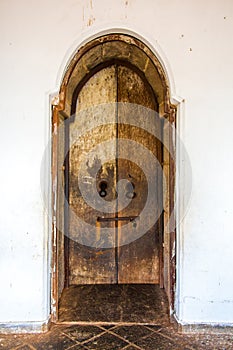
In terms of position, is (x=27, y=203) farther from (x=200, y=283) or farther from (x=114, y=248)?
(x=200, y=283)

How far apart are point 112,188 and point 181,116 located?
1.05m

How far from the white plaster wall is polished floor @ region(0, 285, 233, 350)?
151 millimetres

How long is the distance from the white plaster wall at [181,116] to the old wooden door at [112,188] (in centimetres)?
77

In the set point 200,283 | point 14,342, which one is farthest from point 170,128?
point 14,342

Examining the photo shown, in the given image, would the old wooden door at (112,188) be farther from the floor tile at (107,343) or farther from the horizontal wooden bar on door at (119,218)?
the floor tile at (107,343)

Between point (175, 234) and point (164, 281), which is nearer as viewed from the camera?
point (175, 234)

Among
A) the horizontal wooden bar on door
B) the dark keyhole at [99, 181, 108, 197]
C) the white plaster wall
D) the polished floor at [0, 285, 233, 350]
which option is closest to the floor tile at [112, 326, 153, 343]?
the polished floor at [0, 285, 233, 350]

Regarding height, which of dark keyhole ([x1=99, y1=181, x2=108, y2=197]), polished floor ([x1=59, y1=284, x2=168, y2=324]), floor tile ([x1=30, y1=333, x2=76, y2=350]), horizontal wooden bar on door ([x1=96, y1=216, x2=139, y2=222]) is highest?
dark keyhole ([x1=99, y1=181, x2=108, y2=197])

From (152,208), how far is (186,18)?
158 centimetres

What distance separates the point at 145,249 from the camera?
9.86ft

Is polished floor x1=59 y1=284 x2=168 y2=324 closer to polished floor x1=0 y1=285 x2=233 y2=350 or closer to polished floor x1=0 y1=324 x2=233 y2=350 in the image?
polished floor x1=0 y1=285 x2=233 y2=350

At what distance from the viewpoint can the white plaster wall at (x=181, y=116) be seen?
222 cm

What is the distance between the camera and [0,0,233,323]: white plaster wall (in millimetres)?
2217

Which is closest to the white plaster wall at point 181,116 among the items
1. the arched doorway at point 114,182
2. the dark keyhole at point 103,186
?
the arched doorway at point 114,182
